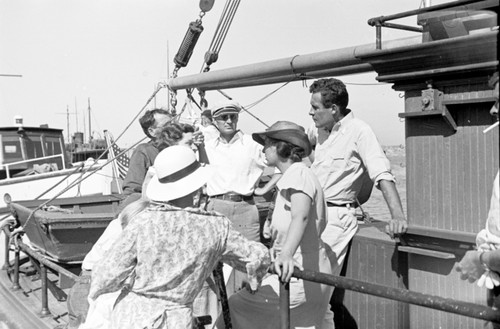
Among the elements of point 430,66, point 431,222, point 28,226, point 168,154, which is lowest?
point 28,226

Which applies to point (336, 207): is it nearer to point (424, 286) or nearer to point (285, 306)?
point (424, 286)

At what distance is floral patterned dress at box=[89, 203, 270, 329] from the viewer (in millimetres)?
2332

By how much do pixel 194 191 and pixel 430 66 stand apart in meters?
1.34

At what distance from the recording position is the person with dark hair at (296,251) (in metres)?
2.94

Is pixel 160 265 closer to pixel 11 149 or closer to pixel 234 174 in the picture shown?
pixel 234 174

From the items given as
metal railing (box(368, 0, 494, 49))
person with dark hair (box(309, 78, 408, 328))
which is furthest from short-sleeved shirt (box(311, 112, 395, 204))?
metal railing (box(368, 0, 494, 49))

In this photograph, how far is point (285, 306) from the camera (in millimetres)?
2596

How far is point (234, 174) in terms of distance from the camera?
4.46 m

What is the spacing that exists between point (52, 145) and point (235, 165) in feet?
37.4

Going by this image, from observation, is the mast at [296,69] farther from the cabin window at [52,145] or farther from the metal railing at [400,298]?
the cabin window at [52,145]

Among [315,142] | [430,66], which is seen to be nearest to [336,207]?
[315,142]

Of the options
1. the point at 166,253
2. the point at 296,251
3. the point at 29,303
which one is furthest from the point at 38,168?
the point at 166,253

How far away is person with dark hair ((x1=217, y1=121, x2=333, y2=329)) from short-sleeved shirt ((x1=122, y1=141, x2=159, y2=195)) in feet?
6.64

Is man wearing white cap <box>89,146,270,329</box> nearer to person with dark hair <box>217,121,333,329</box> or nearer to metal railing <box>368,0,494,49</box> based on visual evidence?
person with dark hair <box>217,121,333,329</box>
